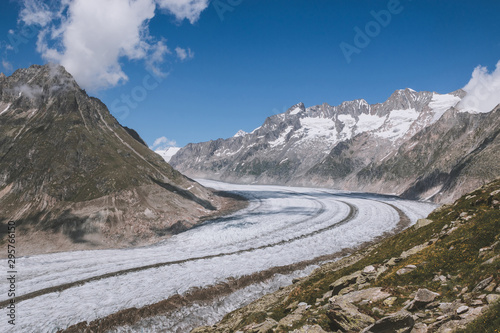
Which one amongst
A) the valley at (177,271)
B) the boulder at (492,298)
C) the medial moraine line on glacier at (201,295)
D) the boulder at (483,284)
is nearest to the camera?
the boulder at (492,298)

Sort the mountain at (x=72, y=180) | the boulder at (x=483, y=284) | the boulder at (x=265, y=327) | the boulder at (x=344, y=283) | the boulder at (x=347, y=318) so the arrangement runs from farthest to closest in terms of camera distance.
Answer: the mountain at (x=72, y=180) → the boulder at (x=344, y=283) → the boulder at (x=265, y=327) → the boulder at (x=347, y=318) → the boulder at (x=483, y=284)

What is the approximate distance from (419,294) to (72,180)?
54.0 meters

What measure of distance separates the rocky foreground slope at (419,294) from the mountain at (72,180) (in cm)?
3269

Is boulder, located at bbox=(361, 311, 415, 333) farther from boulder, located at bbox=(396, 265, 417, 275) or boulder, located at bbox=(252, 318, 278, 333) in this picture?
boulder, located at bbox=(252, 318, 278, 333)

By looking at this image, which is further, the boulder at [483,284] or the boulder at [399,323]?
the boulder at [483,284]

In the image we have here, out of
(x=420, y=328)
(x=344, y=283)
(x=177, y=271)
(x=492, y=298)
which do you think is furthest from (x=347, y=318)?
(x=177, y=271)

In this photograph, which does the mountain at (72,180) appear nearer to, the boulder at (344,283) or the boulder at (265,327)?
the boulder at (265,327)

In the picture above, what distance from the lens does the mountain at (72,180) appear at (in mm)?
41312

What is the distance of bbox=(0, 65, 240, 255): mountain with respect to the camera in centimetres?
4131

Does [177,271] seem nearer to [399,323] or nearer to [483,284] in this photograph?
[399,323]

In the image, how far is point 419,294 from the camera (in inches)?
379

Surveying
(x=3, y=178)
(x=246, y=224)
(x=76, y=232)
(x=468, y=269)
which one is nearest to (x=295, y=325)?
(x=468, y=269)

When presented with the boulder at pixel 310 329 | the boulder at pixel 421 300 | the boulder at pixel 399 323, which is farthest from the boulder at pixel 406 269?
the boulder at pixel 399 323

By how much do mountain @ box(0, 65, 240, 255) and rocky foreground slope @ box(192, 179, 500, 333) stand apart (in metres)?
32.7
